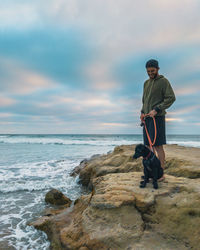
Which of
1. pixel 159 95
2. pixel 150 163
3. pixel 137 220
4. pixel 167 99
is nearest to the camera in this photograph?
pixel 137 220

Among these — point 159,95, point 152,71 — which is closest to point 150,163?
point 159,95

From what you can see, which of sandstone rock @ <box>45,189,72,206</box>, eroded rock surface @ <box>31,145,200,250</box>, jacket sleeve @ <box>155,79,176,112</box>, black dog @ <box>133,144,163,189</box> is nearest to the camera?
eroded rock surface @ <box>31,145,200,250</box>

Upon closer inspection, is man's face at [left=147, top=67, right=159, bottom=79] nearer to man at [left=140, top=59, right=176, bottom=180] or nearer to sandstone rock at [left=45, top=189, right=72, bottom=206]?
man at [left=140, top=59, right=176, bottom=180]

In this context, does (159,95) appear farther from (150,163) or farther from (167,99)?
(150,163)

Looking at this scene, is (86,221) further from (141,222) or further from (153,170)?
(153,170)

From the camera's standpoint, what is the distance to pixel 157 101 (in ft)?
11.7

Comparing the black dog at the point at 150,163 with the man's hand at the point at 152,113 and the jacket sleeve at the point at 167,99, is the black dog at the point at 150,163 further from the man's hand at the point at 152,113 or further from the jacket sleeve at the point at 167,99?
the jacket sleeve at the point at 167,99

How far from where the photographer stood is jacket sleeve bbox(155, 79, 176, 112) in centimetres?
337

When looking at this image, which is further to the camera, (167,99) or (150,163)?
(167,99)

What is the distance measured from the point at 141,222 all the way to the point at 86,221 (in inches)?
36.7

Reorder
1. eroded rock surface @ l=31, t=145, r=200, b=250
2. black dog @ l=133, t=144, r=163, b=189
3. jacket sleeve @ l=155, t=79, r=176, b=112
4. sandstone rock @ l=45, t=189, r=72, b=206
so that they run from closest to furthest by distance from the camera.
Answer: eroded rock surface @ l=31, t=145, r=200, b=250
black dog @ l=133, t=144, r=163, b=189
jacket sleeve @ l=155, t=79, r=176, b=112
sandstone rock @ l=45, t=189, r=72, b=206

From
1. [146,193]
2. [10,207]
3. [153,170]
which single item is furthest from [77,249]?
[10,207]

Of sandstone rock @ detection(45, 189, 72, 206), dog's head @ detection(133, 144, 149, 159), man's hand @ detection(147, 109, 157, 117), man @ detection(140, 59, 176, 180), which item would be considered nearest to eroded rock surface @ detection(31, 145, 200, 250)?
dog's head @ detection(133, 144, 149, 159)

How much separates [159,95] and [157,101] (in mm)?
122
